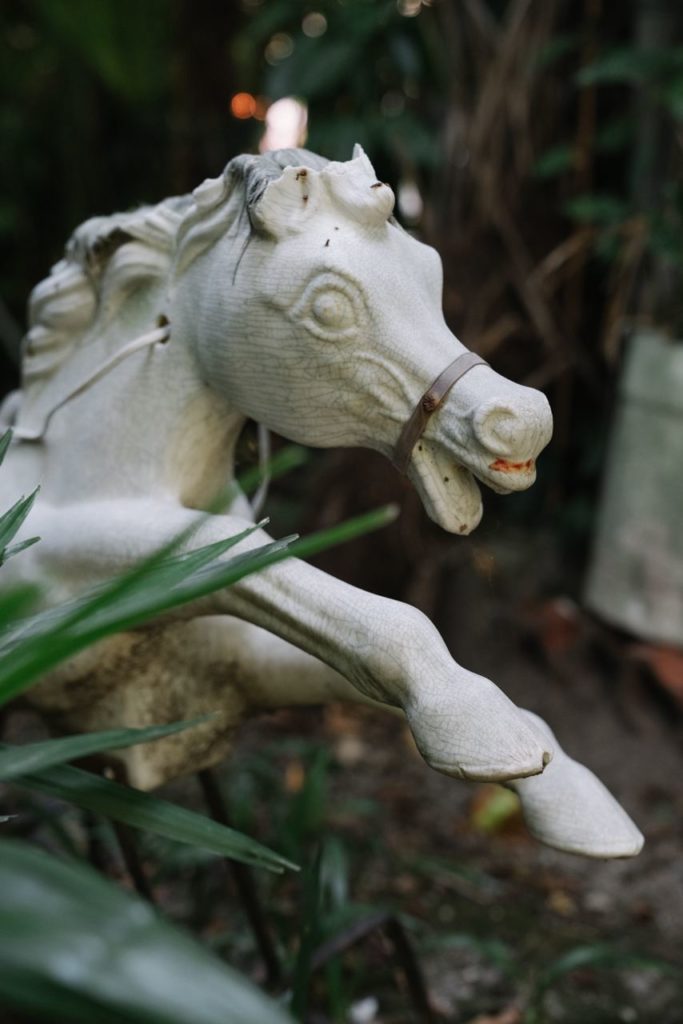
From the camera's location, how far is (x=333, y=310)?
2.48 feet

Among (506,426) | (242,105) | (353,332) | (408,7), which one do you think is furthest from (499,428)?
(242,105)

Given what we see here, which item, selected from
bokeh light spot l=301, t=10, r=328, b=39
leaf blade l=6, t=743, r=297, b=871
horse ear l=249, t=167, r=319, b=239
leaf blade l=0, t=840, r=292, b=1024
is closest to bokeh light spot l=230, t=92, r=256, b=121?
bokeh light spot l=301, t=10, r=328, b=39

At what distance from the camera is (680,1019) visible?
4.58 ft

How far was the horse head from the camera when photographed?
0.74m

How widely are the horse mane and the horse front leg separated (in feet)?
0.68

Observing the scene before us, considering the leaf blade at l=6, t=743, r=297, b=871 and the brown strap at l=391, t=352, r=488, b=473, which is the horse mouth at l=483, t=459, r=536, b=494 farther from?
the leaf blade at l=6, t=743, r=297, b=871

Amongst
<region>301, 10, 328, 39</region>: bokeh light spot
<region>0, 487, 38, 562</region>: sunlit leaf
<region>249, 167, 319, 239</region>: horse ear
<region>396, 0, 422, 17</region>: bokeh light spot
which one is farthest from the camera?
<region>301, 10, 328, 39</region>: bokeh light spot

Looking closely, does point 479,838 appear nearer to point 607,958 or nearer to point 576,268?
point 607,958

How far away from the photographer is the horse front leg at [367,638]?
2.21 ft

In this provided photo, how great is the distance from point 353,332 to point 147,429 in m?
0.23

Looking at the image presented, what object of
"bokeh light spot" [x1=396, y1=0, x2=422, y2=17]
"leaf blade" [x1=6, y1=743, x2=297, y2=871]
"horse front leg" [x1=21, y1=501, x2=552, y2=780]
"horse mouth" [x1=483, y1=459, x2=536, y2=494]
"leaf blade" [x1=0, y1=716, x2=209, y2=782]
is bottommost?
"leaf blade" [x1=6, y1=743, x2=297, y2=871]

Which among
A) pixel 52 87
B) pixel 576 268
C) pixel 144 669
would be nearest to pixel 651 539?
pixel 576 268

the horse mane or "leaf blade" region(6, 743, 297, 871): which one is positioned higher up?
the horse mane

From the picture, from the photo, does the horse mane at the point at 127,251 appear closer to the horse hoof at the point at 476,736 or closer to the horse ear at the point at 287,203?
the horse ear at the point at 287,203
